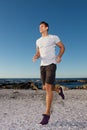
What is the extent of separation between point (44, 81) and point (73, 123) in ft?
4.71

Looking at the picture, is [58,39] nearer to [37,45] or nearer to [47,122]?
[37,45]

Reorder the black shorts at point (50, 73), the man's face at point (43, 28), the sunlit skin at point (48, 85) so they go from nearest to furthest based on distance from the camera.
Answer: the black shorts at point (50, 73)
the sunlit skin at point (48, 85)
the man's face at point (43, 28)

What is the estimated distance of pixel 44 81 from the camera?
885 centimetres

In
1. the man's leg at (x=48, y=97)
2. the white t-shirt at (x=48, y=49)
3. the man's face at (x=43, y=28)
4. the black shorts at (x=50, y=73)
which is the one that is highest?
the man's face at (x=43, y=28)

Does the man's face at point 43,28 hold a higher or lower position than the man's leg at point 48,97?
higher

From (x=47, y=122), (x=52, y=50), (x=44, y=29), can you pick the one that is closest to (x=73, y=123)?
(x=47, y=122)

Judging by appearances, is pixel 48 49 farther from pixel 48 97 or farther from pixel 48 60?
pixel 48 97

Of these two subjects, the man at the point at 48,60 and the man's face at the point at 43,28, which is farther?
the man's face at the point at 43,28

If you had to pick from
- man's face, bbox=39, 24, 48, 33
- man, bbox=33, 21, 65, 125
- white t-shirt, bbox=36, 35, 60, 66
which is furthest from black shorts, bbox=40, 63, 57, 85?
man's face, bbox=39, 24, 48, 33

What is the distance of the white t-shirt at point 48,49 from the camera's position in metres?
8.61

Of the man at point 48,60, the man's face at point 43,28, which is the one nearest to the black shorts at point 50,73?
the man at point 48,60

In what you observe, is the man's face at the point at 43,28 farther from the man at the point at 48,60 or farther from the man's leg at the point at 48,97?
the man's leg at the point at 48,97

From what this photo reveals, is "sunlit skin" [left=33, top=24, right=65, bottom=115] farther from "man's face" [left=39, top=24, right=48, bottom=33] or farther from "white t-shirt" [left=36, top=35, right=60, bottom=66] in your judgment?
"white t-shirt" [left=36, top=35, right=60, bottom=66]

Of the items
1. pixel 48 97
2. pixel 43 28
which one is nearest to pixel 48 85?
pixel 48 97
